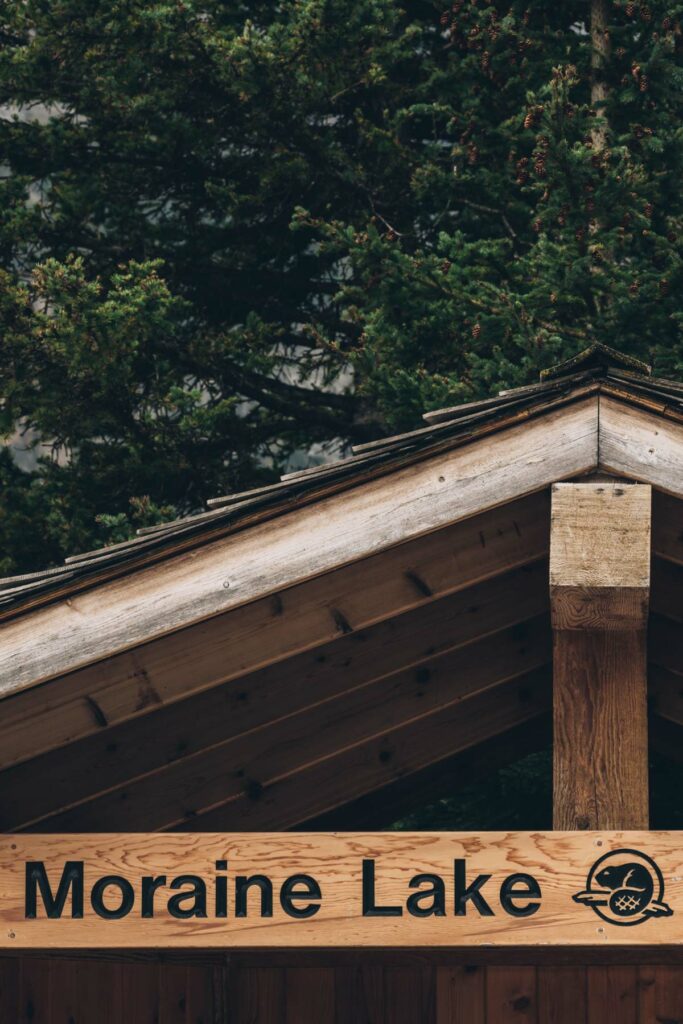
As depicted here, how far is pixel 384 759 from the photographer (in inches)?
208

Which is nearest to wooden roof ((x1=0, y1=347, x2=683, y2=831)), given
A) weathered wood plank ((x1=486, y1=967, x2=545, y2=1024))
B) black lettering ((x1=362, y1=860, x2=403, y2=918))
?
black lettering ((x1=362, y1=860, x2=403, y2=918))

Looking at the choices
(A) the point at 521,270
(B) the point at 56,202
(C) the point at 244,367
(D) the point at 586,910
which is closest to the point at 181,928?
(D) the point at 586,910

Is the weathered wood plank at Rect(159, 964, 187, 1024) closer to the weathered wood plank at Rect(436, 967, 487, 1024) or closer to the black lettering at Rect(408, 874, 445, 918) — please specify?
the weathered wood plank at Rect(436, 967, 487, 1024)

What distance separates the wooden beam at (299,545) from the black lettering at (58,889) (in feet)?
2.48

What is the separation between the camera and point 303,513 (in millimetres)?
3492

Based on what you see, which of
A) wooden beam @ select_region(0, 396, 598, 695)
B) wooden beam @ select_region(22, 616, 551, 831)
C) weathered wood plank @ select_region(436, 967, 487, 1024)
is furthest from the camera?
weathered wood plank @ select_region(436, 967, 487, 1024)

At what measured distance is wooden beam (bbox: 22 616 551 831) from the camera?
4.80 meters

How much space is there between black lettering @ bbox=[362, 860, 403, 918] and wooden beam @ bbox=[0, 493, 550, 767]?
695 millimetres

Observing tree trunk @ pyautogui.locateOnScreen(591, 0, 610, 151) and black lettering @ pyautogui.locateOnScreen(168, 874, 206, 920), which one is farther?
tree trunk @ pyautogui.locateOnScreen(591, 0, 610, 151)

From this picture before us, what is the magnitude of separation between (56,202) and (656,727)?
853 cm

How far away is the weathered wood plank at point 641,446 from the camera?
3436 millimetres

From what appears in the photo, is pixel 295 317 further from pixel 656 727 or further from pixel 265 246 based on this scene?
pixel 656 727

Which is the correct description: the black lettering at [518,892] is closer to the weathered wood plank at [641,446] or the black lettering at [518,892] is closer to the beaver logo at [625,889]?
the beaver logo at [625,889]

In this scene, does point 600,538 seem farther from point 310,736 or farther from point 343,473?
point 310,736
